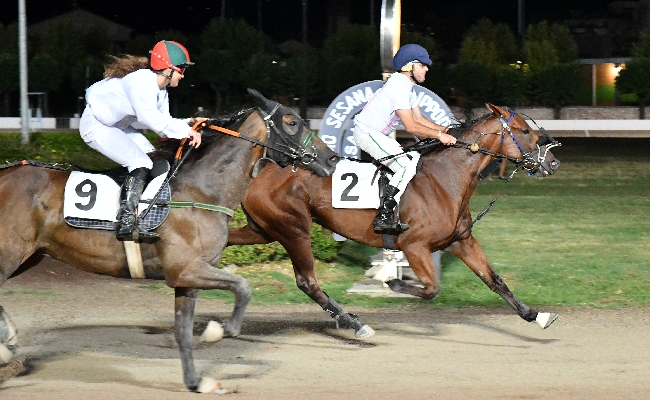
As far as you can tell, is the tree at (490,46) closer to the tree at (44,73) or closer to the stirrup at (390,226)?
the tree at (44,73)

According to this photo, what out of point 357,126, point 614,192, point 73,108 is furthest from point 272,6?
point 357,126

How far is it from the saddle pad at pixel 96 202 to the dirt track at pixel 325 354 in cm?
101

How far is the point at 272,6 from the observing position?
59.5 m

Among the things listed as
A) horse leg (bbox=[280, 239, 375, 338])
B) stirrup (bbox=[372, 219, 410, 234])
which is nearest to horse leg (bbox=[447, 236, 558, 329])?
stirrup (bbox=[372, 219, 410, 234])

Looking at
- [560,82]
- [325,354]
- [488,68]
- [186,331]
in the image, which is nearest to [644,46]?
[560,82]

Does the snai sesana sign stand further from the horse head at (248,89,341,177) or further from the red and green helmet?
the red and green helmet

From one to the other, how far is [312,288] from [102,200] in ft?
7.21

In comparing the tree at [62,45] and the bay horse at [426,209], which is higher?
the tree at [62,45]

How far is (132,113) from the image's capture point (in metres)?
6.32

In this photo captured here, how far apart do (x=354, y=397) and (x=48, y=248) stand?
7.21 ft

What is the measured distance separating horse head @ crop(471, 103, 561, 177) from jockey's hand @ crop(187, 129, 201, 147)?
2715 millimetres

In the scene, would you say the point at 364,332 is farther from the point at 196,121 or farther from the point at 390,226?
the point at 196,121

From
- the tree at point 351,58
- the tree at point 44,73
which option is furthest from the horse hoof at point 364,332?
the tree at point 44,73

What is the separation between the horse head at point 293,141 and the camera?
20.5 ft
